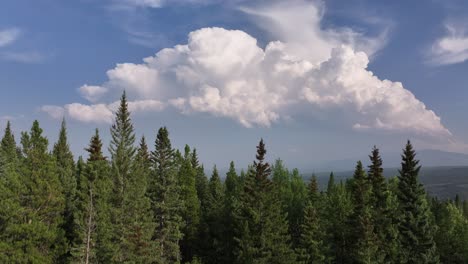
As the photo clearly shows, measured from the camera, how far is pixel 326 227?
2409 inches

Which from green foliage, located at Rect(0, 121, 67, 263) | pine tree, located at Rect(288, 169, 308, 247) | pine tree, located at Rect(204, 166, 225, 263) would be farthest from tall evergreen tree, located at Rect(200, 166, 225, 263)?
green foliage, located at Rect(0, 121, 67, 263)

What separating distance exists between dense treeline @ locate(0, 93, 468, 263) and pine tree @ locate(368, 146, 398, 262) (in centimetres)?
12

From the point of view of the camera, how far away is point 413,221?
47.1m

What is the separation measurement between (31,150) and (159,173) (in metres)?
18.5

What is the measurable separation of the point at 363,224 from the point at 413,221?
18.3 ft

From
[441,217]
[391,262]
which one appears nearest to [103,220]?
[391,262]

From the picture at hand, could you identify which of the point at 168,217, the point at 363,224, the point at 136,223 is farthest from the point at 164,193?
the point at 363,224

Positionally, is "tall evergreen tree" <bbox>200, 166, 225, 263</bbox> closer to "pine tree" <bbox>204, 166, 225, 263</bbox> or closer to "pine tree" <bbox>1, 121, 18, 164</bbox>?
"pine tree" <bbox>204, 166, 225, 263</bbox>

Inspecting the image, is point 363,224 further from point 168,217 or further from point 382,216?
point 168,217

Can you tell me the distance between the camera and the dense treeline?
3984 centimetres

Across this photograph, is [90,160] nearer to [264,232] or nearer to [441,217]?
[264,232]

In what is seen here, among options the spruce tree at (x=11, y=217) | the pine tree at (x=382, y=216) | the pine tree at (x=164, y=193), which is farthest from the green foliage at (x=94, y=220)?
the pine tree at (x=382, y=216)

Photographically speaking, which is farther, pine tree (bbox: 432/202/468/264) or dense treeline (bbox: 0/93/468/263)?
pine tree (bbox: 432/202/468/264)

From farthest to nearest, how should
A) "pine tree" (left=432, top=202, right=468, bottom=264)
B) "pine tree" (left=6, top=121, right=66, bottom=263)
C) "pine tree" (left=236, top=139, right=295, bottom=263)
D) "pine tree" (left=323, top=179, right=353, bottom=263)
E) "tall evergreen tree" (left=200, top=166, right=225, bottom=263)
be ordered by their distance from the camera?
"pine tree" (left=432, top=202, right=468, bottom=264)
"tall evergreen tree" (left=200, top=166, right=225, bottom=263)
"pine tree" (left=323, top=179, right=353, bottom=263)
"pine tree" (left=236, top=139, right=295, bottom=263)
"pine tree" (left=6, top=121, right=66, bottom=263)
